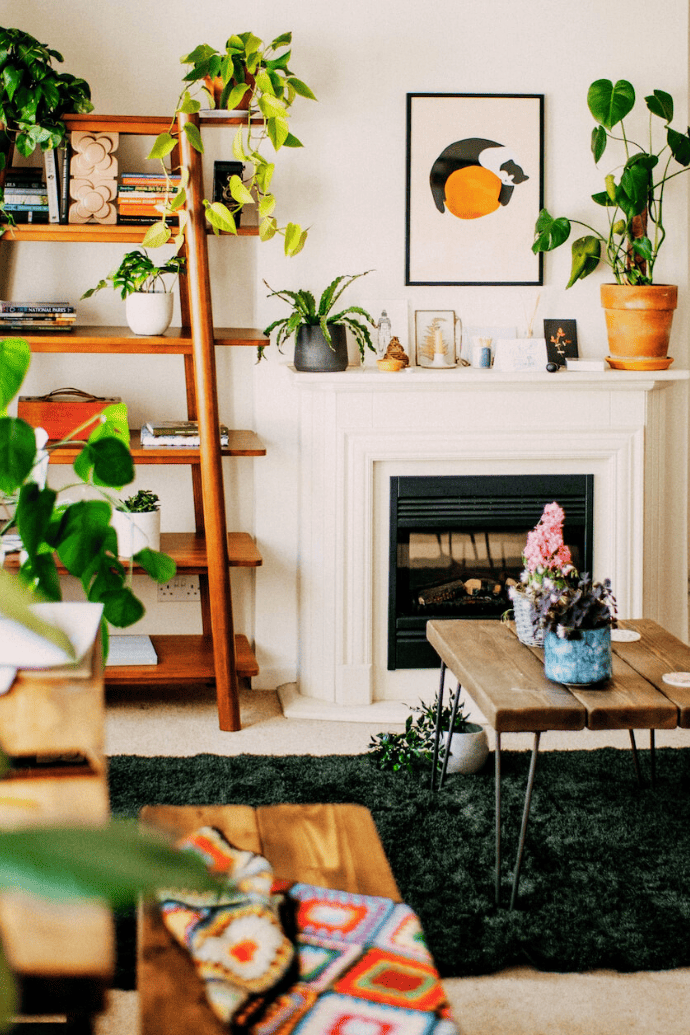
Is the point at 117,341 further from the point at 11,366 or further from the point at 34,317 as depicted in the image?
the point at 11,366

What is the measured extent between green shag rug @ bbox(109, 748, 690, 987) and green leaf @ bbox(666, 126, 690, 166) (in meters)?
1.95

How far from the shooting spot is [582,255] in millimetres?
3818

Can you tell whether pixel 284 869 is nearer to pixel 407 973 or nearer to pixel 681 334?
pixel 407 973

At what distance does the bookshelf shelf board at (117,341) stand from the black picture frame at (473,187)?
28.8 inches

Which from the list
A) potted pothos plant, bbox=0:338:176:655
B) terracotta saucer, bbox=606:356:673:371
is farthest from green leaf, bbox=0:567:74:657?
terracotta saucer, bbox=606:356:673:371

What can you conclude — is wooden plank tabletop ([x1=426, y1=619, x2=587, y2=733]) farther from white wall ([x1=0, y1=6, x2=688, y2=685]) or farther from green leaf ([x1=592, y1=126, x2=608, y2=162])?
green leaf ([x1=592, y1=126, x2=608, y2=162])

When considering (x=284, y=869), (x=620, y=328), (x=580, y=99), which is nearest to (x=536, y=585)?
(x=284, y=869)

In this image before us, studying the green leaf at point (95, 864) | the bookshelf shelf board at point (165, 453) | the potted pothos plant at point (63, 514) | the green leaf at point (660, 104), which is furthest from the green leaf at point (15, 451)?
the green leaf at point (660, 104)

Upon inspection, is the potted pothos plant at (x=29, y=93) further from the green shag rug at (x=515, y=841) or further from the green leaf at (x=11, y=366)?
the green shag rug at (x=515, y=841)

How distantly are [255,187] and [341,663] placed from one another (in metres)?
1.67

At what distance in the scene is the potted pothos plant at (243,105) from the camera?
11.1 feet

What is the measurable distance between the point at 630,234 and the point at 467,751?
189 centimetres

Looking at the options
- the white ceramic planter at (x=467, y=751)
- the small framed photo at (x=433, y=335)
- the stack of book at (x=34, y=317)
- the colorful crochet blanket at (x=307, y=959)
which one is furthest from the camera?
the small framed photo at (x=433, y=335)

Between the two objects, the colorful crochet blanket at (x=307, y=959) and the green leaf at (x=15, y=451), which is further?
the green leaf at (x=15, y=451)
